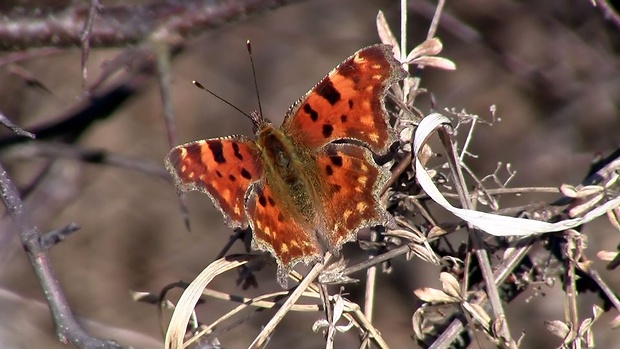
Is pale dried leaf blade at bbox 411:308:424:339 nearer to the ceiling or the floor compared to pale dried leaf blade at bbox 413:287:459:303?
nearer to the floor

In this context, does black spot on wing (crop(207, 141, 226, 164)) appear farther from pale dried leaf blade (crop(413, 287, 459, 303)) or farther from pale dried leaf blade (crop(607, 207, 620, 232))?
pale dried leaf blade (crop(607, 207, 620, 232))

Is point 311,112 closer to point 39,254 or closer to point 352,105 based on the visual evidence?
point 352,105

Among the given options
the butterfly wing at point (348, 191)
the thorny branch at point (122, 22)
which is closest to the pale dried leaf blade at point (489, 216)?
the butterfly wing at point (348, 191)

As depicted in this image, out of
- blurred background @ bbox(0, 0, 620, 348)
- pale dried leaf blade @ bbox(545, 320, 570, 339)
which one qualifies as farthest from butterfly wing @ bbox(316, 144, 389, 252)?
blurred background @ bbox(0, 0, 620, 348)

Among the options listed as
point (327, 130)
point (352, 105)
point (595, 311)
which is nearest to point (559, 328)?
point (595, 311)

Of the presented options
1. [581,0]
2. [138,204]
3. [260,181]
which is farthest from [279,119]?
[260,181]
